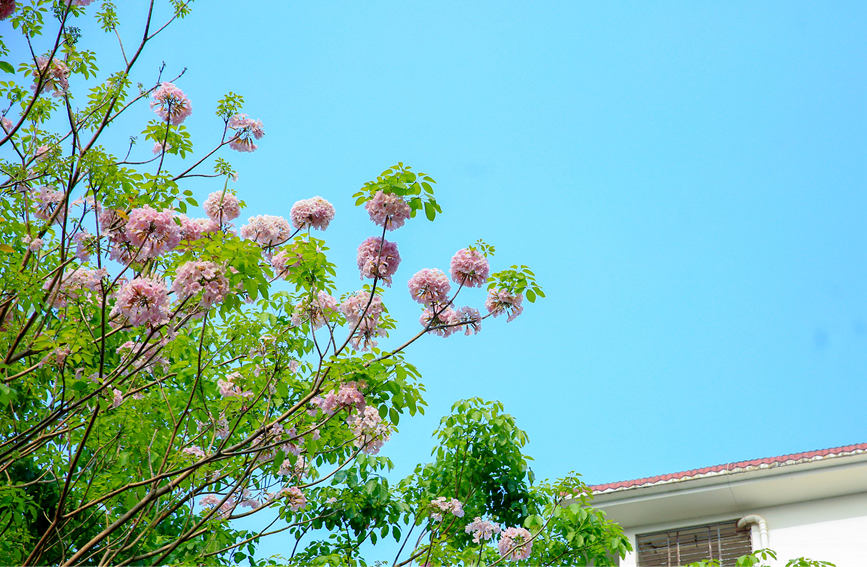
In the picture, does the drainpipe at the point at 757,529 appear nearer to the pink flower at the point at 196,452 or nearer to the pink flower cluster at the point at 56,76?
the pink flower at the point at 196,452

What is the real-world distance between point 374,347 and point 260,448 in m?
1.06

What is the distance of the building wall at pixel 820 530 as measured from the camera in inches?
409

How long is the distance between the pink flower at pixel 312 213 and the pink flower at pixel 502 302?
119 cm

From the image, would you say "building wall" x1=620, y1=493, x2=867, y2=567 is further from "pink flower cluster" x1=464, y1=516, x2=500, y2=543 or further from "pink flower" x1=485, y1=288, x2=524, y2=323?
"pink flower" x1=485, y1=288, x2=524, y2=323

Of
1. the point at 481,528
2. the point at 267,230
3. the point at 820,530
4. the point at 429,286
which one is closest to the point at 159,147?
the point at 267,230

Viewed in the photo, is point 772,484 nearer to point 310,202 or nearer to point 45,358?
point 310,202

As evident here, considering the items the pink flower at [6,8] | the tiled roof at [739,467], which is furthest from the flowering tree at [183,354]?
the tiled roof at [739,467]

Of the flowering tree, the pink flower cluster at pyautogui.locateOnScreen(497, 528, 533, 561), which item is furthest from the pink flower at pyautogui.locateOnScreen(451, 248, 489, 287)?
the pink flower cluster at pyautogui.locateOnScreen(497, 528, 533, 561)

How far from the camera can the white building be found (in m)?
10.4

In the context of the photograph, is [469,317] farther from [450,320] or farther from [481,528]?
[481,528]

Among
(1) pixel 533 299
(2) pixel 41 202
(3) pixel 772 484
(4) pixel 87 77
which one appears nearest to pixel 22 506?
(2) pixel 41 202

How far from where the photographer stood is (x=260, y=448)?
16.1ft

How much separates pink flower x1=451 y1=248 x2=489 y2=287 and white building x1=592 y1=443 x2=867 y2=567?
6.55 meters

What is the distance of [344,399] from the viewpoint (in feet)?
16.8
